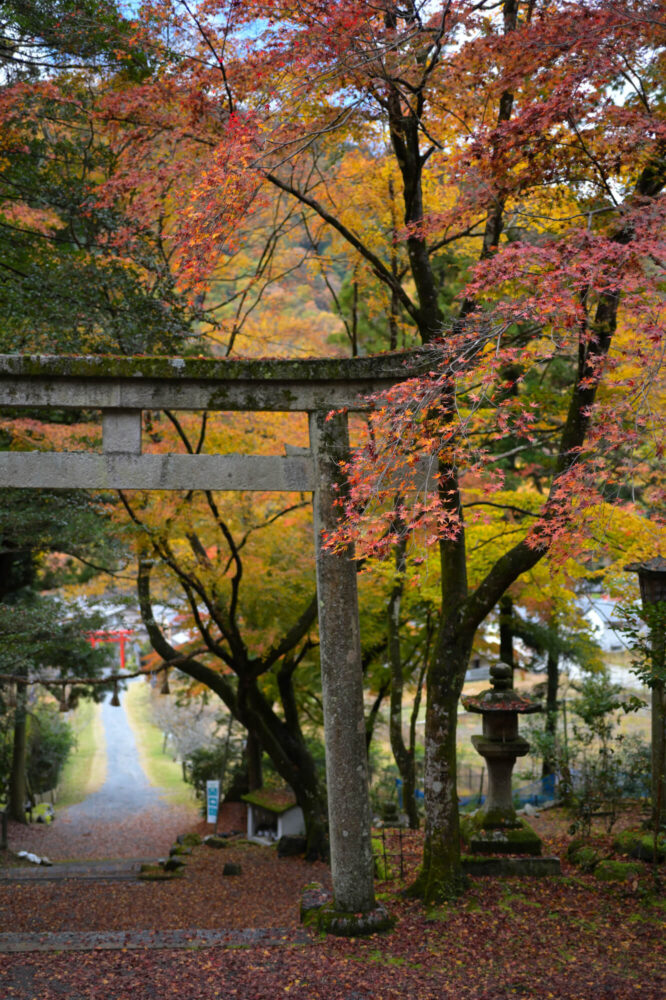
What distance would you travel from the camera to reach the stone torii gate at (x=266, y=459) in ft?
20.3

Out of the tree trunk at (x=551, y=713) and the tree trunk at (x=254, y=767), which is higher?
the tree trunk at (x=551, y=713)

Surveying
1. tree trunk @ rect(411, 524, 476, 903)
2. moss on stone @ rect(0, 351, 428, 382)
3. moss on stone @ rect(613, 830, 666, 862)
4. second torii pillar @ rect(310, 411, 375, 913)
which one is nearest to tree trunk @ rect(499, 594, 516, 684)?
moss on stone @ rect(613, 830, 666, 862)

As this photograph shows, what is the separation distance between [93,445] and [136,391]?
387 centimetres

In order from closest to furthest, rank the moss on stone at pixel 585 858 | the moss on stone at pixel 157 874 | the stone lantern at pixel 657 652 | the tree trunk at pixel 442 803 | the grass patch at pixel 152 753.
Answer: the stone lantern at pixel 657 652
the tree trunk at pixel 442 803
the moss on stone at pixel 585 858
the moss on stone at pixel 157 874
the grass patch at pixel 152 753

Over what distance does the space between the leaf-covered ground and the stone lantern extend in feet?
2.90

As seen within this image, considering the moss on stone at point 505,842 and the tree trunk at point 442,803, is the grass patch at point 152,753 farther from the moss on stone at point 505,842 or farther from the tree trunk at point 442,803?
the tree trunk at point 442,803

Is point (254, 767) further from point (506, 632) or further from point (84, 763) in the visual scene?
point (84, 763)

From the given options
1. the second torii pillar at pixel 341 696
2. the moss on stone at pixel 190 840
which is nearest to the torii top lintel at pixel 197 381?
the second torii pillar at pixel 341 696

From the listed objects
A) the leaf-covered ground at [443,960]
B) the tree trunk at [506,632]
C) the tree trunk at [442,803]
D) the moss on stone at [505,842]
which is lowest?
the leaf-covered ground at [443,960]

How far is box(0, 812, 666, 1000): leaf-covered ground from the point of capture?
492cm

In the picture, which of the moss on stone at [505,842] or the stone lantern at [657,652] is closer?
the stone lantern at [657,652]

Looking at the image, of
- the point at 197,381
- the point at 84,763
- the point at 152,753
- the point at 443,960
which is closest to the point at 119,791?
the point at 84,763

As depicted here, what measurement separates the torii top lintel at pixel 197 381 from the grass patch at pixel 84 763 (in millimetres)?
19673

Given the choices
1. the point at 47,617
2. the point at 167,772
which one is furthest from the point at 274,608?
the point at 167,772
